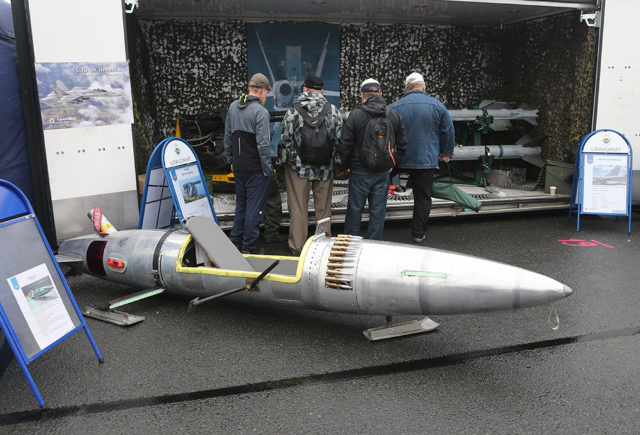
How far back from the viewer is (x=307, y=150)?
518 cm

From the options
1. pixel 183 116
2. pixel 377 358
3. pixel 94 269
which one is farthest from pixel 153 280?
pixel 183 116

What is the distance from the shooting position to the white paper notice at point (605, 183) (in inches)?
258

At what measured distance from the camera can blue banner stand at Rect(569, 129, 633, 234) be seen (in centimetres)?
656

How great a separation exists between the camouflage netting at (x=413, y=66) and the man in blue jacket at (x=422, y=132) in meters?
2.54

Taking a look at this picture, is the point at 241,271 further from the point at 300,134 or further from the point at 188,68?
the point at 188,68

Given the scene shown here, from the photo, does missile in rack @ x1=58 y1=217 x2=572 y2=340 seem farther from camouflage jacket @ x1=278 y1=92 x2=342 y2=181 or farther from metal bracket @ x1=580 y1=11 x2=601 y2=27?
metal bracket @ x1=580 y1=11 x2=601 y2=27

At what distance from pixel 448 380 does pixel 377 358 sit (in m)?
0.48

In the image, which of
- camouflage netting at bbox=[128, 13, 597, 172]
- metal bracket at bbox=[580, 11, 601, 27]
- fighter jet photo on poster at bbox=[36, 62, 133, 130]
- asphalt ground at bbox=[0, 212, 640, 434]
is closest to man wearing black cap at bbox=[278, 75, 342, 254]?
asphalt ground at bbox=[0, 212, 640, 434]

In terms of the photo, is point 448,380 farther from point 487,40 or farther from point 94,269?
point 487,40

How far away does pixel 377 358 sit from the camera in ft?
11.2

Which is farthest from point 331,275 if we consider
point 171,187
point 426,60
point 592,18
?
point 426,60

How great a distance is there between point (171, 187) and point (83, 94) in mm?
1329

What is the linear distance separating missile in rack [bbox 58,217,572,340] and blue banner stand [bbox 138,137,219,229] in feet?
2.41

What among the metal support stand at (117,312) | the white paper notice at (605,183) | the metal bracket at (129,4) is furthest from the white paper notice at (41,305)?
the white paper notice at (605,183)
